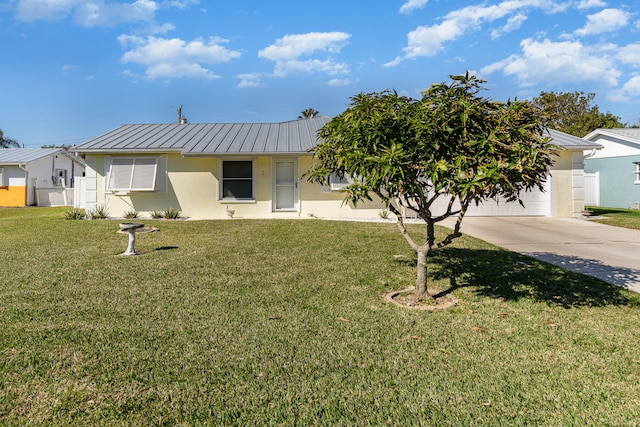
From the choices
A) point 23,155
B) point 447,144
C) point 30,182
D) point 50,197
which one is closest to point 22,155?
point 23,155

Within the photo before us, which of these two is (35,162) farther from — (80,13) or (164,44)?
(80,13)

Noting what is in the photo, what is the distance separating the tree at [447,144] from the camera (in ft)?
12.5

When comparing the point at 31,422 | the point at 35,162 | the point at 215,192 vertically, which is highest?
the point at 35,162

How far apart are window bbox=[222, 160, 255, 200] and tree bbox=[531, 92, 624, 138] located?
93.8 feet

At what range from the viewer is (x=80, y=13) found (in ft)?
43.7

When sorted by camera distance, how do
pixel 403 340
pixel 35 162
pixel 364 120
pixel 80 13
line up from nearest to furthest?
pixel 403 340 → pixel 364 120 → pixel 80 13 → pixel 35 162

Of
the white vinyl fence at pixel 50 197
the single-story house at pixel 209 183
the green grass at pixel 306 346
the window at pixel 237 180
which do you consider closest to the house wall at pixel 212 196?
the single-story house at pixel 209 183

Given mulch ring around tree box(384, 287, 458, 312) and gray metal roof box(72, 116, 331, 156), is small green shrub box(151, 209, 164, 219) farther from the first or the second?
mulch ring around tree box(384, 287, 458, 312)

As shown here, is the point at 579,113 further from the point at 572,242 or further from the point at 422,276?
the point at 422,276

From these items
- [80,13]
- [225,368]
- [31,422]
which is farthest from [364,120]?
[80,13]

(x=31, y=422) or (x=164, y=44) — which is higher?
(x=164, y=44)

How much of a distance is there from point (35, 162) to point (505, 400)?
1192 inches

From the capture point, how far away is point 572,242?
9.70 metres

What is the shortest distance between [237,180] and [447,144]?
11.3m
